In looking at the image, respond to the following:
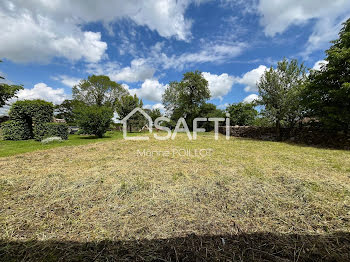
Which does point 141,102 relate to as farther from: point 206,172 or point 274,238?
point 274,238

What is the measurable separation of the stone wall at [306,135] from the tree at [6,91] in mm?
22209

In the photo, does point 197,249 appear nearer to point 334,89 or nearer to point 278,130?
point 334,89

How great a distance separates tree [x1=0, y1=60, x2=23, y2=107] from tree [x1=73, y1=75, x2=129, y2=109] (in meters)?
13.1

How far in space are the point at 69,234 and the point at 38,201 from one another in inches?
48.8

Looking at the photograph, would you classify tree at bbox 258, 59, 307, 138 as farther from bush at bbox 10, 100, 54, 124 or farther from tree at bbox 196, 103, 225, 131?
bush at bbox 10, 100, 54, 124

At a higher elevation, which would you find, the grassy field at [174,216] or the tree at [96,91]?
the tree at [96,91]

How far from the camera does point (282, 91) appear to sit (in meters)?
10.2

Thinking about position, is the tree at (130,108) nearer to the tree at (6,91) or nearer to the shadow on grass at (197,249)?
the tree at (6,91)

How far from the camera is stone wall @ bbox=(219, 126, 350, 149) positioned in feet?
27.7

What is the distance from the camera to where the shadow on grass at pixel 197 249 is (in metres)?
1.40

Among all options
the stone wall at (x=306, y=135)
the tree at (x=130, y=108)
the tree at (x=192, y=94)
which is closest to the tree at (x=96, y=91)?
the tree at (x=130, y=108)

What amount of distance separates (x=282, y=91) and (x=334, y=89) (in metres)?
2.76

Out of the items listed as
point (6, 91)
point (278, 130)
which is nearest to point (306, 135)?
point (278, 130)

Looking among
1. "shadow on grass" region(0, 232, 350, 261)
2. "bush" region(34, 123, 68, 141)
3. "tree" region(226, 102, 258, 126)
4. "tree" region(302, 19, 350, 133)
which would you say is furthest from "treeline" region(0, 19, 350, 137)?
"tree" region(226, 102, 258, 126)
